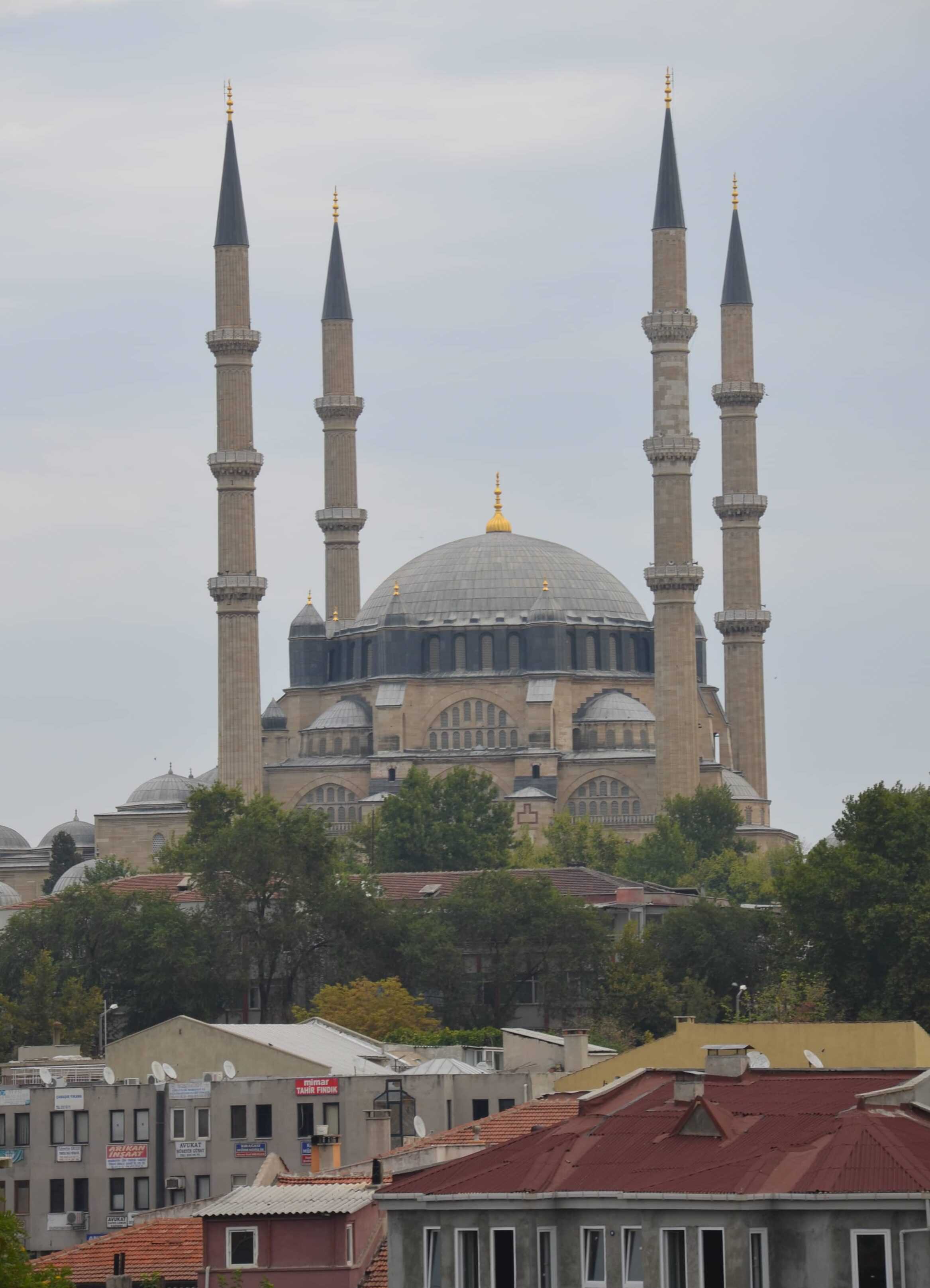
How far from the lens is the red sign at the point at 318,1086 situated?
152ft

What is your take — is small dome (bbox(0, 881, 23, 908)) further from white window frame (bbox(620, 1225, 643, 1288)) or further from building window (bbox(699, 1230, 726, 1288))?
building window (bbox(699, 1230, 726, 1288))

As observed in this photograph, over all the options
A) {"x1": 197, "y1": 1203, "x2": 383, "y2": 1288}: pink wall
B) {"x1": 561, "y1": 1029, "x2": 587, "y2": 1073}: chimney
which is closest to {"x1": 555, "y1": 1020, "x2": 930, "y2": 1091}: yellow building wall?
{"x1": 561, "y1": 1029, "x2": 587, "y2": 1073}: chimney

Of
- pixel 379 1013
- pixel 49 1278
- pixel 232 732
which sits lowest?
pixel 49 1278

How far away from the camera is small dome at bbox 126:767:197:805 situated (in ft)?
348

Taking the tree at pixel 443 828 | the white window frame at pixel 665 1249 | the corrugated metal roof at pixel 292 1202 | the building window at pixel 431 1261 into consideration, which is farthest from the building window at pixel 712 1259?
the tree at pixel 443 828

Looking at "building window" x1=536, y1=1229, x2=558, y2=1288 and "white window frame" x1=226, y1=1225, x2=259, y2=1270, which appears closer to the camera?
"building window" x1=536, y1=1229, x2=558, y2=1288

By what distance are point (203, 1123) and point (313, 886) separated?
28.8m

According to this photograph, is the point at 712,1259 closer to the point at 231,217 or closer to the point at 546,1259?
the point at 546,1259

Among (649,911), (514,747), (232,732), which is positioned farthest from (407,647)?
(649,911)

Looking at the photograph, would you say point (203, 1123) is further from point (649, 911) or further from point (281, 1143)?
point (649, 911)

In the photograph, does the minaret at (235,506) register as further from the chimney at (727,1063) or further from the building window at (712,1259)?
the building window at (712,1259)

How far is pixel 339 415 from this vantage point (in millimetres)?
106312

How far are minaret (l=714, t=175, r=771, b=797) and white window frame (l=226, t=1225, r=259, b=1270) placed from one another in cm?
7327

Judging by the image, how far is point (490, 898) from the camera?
73.7 m
